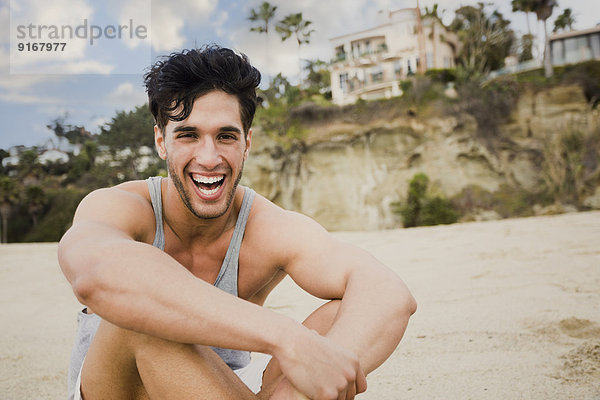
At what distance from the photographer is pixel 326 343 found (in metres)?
1.33

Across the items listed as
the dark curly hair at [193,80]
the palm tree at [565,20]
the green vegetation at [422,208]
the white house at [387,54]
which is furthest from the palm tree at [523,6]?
the dark curly hair at [193,80]

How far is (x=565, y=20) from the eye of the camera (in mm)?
36969

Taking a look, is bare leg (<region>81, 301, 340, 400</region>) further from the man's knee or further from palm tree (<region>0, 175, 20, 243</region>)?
palm tree (<region>0, 175, 20, 243</region>)

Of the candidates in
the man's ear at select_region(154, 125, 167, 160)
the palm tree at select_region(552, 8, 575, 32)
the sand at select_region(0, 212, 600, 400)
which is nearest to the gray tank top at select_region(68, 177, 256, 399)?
the man's ear at select_region(154, 125, 167, 160)

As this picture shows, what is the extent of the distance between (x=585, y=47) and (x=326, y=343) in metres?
33.8

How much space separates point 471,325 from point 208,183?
2336mm

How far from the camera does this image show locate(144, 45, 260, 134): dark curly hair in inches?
75.7

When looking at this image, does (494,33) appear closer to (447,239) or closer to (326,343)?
(447,239)

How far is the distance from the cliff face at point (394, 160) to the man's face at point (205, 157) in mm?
15937

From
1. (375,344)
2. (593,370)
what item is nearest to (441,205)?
(593,370)

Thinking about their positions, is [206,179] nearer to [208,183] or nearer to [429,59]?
[208,183]

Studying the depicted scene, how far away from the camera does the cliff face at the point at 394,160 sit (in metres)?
16.5

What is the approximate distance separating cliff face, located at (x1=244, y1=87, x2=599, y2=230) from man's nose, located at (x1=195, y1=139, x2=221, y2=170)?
52.5 feet

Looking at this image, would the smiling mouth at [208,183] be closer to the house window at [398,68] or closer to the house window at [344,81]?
the house window at [398,68]
